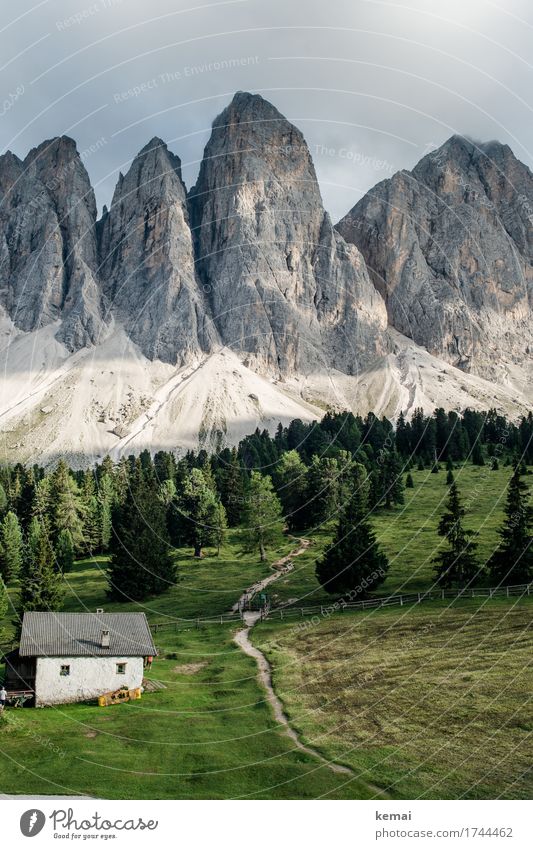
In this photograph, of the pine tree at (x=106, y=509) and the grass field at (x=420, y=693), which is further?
the pine tree at (x=106, y=509)

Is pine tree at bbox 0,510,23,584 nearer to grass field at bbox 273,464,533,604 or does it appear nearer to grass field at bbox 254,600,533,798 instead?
grass field at bbox 273,464,533,604

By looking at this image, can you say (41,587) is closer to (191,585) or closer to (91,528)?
(191,585)

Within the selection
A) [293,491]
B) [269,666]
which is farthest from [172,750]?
[293,491]

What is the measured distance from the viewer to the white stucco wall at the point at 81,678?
4809cm

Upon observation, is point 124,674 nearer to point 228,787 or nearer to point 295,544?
point 228,787

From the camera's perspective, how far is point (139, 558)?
82.7 metres

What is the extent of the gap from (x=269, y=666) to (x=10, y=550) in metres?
49.2

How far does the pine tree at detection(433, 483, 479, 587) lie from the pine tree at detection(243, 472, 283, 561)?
23099mm

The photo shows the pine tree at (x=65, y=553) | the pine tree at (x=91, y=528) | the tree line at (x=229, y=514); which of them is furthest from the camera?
the pine tree at (x=91, y=528)

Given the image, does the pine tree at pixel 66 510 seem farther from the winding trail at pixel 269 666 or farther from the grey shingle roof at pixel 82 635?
the grey shingle roof at pixel 82 635

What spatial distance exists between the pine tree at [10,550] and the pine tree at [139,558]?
39.2ft

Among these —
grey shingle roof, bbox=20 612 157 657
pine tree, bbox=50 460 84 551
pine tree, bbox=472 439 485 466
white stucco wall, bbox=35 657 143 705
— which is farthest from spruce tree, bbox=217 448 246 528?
white stucco wall, bbox=35 657 143 705

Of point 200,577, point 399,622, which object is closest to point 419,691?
point 399,622

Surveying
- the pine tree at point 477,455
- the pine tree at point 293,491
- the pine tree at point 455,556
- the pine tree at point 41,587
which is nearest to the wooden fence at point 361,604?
the pine tree at point 455,556
